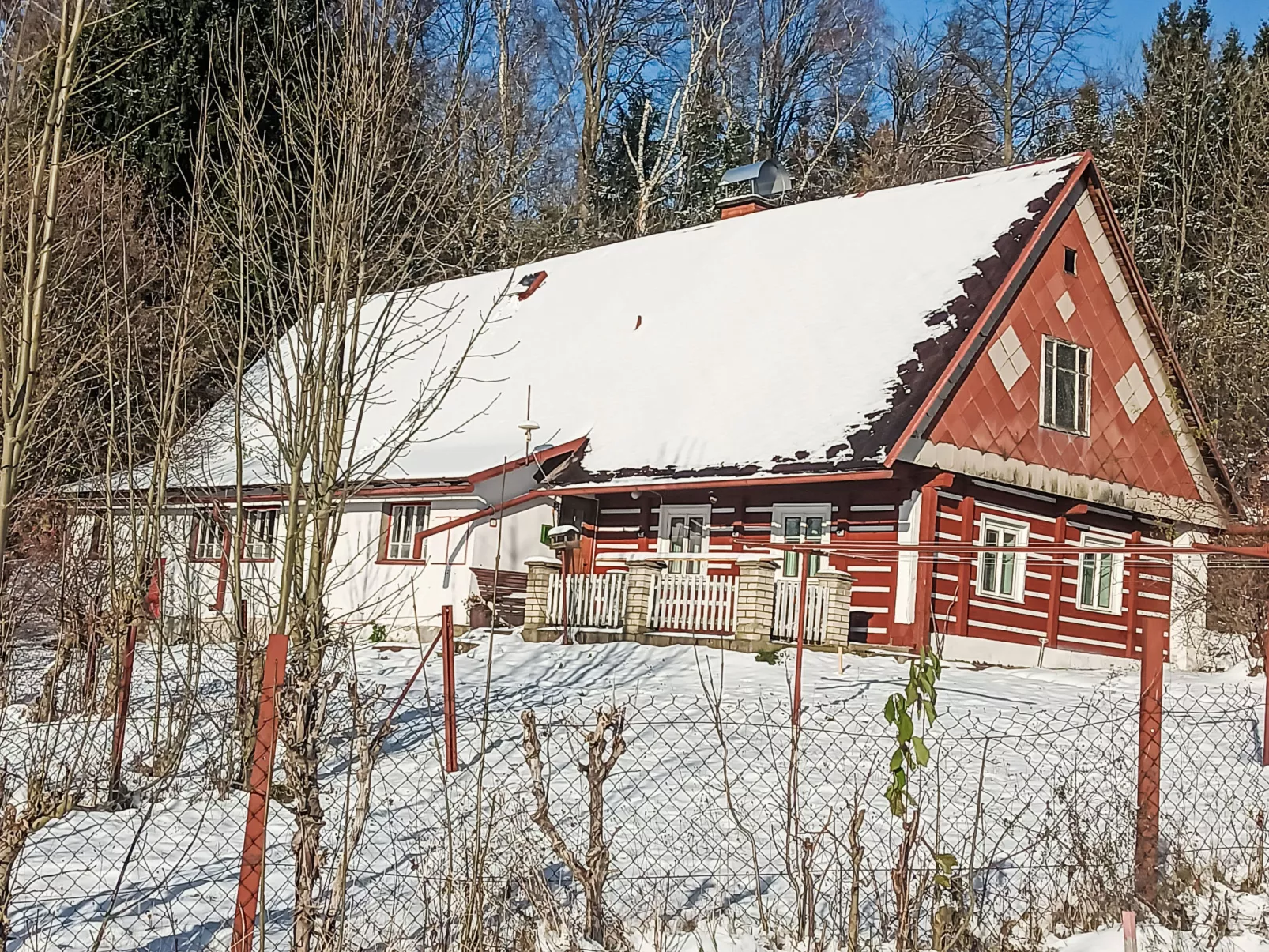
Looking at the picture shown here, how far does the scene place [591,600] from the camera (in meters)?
20.9

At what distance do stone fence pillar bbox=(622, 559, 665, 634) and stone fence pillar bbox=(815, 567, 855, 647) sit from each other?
8.70 feet

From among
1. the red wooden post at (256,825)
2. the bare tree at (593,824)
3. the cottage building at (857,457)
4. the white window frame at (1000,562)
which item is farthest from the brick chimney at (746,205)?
the red wooden post at (256,825)

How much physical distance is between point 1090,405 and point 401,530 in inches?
453

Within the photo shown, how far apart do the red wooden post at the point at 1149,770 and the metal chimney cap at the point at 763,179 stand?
2397 centimetres

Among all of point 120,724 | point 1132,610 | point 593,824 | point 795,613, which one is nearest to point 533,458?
point 795,613

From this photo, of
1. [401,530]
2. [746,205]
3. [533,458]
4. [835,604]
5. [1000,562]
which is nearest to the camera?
[835,604]

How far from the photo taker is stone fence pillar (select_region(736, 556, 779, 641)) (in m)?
19.0

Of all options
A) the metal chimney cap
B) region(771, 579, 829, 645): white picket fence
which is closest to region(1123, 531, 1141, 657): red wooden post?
region(771, 579, 829, 645): white picket fence

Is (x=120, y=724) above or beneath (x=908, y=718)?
beneath

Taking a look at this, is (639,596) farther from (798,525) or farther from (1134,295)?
(1134,295)

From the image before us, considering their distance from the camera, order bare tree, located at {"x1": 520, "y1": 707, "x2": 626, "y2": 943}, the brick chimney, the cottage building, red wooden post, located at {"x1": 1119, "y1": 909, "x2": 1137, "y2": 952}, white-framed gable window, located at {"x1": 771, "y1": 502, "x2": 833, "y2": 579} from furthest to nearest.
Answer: the brick chimney → white-framed gable window, located at {"x1": 771, "y1": 502, "x2": 833, "y2": 579} → the cottage building → bare tree, located at {"x1": 520, "y1": 707, "x2": 626, "y2": 943} → red wooden post, located at {"x1": 1119, "y1": 909, "x2": 1137, "y2": 952}

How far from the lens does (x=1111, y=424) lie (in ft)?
74.2

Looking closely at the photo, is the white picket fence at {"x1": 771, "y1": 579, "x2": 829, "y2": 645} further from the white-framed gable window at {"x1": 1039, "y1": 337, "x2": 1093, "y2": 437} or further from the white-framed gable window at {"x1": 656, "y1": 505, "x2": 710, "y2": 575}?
the white-framed gable window at {"x1": 1039, "y1": 337, "x2": 1093, "y2": 437}

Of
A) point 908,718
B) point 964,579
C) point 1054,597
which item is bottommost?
point 908,718
